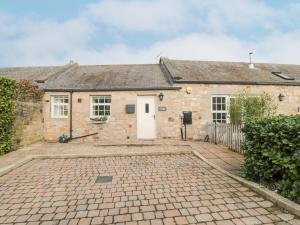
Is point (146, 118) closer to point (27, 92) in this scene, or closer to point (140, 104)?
point (140, 104)

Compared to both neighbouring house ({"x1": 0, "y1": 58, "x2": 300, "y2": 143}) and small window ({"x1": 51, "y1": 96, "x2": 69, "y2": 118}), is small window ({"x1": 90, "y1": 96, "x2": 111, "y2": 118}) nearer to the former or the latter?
neighbouring house ({"x1": 0, "y1": 58, "x2": 300, "y2": 143})

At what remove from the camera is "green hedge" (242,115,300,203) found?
12.1 feet

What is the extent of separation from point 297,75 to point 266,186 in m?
13.3

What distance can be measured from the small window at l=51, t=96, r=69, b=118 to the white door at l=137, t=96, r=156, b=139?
4.11 m

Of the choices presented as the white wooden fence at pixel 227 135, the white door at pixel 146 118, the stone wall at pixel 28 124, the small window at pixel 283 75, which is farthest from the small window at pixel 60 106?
the small window at pixel 283 75

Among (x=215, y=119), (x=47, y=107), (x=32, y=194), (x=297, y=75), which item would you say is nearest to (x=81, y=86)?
(x=47, y=107)

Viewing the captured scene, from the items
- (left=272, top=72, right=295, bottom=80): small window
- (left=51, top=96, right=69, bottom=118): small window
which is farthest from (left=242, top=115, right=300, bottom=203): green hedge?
(left=272, top=72, right=295, bottom=80): small window

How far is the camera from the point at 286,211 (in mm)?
3363

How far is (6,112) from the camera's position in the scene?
26.4 feet

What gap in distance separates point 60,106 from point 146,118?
494 cm

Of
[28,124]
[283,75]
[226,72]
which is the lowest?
[28,124]

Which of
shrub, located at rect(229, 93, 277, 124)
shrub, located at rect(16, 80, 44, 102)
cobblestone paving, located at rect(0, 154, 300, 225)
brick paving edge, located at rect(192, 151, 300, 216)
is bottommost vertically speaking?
cobblestone paving, located at rect(0, 154, 300, 225)

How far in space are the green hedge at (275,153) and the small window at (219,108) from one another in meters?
7.34

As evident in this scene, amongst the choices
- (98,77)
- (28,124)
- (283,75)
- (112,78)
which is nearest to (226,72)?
(283,75)
